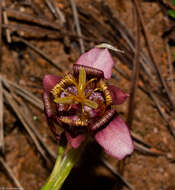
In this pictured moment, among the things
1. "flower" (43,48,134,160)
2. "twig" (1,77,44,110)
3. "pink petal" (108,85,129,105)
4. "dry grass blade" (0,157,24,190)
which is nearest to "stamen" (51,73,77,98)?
"flower" (43,48,134,160)

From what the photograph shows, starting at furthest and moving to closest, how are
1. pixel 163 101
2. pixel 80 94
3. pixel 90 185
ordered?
pixel 163 101 < pixel 90 185 < pixel 80 94

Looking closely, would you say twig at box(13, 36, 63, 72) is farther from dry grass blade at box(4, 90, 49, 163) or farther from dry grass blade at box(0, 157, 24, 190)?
dry grass blade at box(0, 157, 24, 190)

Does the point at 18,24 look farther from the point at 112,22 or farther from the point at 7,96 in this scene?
the point at 112,22

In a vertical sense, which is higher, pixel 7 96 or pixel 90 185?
pixel 7 96

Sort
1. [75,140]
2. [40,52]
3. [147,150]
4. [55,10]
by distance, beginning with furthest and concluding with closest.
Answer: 1. [55,10]
2. [40,52]
3. [147,150]
4. [75,140]

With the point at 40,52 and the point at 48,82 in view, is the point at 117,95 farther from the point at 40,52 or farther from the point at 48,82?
the point at 40,52

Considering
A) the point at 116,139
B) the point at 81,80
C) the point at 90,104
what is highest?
the point at 81,80

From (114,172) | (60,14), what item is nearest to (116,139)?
(114,172)

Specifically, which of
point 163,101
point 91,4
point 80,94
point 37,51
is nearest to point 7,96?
point 37,51
